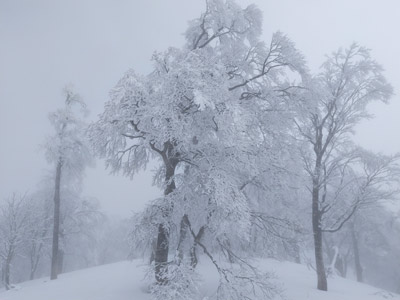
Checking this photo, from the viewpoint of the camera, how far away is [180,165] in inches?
431

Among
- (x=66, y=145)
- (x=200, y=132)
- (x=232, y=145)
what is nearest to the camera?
(x=232, y=145)

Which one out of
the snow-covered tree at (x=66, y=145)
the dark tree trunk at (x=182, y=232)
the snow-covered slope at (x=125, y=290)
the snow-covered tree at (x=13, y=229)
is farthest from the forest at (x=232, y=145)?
the snow-covered tree at (x=13, y=229)

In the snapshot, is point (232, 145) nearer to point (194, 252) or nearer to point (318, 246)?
point (194, 252)

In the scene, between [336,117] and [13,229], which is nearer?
[336,117]

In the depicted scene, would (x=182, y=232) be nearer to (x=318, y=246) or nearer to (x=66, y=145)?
(x=318, y=246)

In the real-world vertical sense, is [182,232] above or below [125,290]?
above

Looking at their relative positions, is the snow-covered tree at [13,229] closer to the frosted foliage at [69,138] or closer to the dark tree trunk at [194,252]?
the frosted foliage at [69,138]

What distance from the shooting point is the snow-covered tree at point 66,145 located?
18.9 meters

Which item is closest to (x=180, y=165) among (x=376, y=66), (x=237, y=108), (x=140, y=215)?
(x=140, y=215)

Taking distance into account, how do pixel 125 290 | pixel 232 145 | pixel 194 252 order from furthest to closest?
pixel 125 290
pixel 194 252
pixel 232 145

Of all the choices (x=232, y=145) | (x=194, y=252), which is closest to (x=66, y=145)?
(x=194, y=252)

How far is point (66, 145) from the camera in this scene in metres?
19.0

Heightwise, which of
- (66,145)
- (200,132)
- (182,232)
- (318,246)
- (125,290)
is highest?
(66,145)

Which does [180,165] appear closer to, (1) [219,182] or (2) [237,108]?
(1) [219,182]
